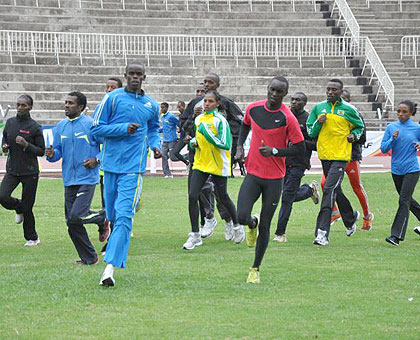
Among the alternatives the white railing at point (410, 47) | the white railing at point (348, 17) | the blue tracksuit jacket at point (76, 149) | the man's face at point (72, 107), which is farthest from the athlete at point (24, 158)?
the white railing at point (410, 47)

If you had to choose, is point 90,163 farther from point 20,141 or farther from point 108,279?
point 108,279

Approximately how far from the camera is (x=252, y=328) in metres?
7.24

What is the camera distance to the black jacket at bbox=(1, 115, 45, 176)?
12.0 m

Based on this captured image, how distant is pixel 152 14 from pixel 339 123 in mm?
25960

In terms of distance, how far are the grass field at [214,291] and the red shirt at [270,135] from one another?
114cm

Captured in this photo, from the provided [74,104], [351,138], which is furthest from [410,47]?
[74,104]

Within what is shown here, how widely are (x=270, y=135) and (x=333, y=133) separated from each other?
3.17m

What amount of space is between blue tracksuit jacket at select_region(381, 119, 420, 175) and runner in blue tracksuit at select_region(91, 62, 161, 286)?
4.46 metres

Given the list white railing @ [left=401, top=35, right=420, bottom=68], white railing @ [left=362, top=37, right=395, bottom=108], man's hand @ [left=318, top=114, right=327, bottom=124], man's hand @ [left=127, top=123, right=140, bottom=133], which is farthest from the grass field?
white railing @ [left=401, top=35, right=420, bottom=68]

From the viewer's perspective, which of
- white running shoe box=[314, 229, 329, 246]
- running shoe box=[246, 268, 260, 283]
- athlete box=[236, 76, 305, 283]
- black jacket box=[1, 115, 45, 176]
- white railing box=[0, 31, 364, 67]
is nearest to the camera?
running shoe box=[246, 268, 260, 283]

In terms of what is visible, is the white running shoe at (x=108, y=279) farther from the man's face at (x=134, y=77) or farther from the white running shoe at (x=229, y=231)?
the white running shoe at (x=229, y=231)

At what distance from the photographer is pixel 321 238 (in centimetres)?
1233

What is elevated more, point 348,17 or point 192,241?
point 348,17

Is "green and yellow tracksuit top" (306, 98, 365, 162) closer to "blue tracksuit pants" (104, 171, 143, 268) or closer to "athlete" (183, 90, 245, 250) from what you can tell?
"athlete" (183, 90, 245, 250)
